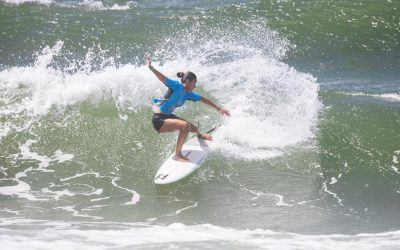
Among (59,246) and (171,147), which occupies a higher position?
(171,147)

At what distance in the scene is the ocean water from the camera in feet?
22.9

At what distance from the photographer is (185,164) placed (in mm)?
8594

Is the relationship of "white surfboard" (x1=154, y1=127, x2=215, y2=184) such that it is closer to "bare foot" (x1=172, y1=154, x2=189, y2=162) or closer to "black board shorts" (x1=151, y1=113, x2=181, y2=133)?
"bare foot" (x1=172, y1=154, x2=189, y2=162)

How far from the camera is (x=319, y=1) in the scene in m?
18.3

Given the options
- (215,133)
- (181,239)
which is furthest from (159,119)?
(181,239)

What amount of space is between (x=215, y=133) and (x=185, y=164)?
56.8 inches

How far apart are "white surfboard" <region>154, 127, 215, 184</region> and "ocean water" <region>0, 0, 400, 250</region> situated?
14 cm

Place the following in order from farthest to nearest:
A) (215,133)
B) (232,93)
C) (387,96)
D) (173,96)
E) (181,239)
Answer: (387,96)
(232,93)
(215,133)
(173,96)
(181,239)

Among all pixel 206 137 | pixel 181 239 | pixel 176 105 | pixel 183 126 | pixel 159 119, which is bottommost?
pixel 181 239

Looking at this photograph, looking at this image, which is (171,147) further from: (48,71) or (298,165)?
(48,71)

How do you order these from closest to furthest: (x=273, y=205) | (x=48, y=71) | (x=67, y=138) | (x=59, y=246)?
(x=59, y=246), (x=273, y=205), (x=67, y=138), (x=48, y=71)

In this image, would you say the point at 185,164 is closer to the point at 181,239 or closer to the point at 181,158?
the point at 181,158

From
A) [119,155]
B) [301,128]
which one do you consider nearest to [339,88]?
[301,128]

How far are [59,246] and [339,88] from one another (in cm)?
858
